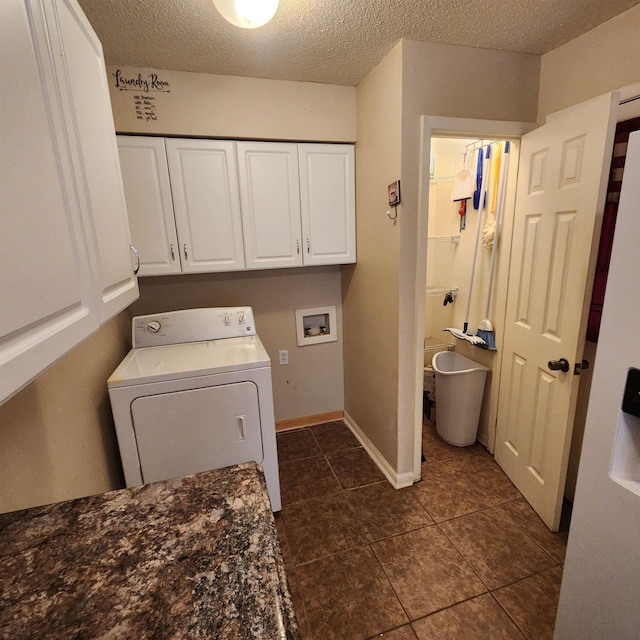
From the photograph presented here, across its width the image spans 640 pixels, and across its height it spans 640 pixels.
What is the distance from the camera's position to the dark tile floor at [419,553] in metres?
1.38

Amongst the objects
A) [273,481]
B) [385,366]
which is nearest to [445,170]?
[385,366]

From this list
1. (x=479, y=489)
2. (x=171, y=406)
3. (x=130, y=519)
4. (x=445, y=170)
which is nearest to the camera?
(x=130, y=519)

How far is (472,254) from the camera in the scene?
2512 millimetres

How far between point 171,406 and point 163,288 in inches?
43.1

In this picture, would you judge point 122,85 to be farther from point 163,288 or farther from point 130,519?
point 130,519

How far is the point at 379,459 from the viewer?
234 centimetres

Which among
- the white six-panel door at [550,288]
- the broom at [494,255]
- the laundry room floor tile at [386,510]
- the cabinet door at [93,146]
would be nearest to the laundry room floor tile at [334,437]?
the laundry room floor tile at [386,510]

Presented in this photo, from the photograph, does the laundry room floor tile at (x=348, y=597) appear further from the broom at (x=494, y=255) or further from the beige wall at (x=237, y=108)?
the beige wall at (x=237, y=108)

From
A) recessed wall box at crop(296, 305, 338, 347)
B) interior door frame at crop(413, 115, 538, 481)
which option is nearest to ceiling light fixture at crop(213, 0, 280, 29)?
interior door frame at crop(413, 115, 538, 481)

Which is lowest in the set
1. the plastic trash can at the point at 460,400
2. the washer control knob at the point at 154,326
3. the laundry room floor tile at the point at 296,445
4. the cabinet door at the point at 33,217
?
the laundry room floor tile at the point at 296,445

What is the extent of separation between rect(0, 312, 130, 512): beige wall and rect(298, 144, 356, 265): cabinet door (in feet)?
4.39

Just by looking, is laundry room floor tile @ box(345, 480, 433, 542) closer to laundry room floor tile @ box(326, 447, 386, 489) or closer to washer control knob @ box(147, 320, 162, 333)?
laundry room floor tile @ box(326, 447, 386, 489)

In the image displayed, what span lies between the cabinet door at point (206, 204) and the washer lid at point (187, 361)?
0.51 metres

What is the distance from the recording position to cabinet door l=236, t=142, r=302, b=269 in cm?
210
